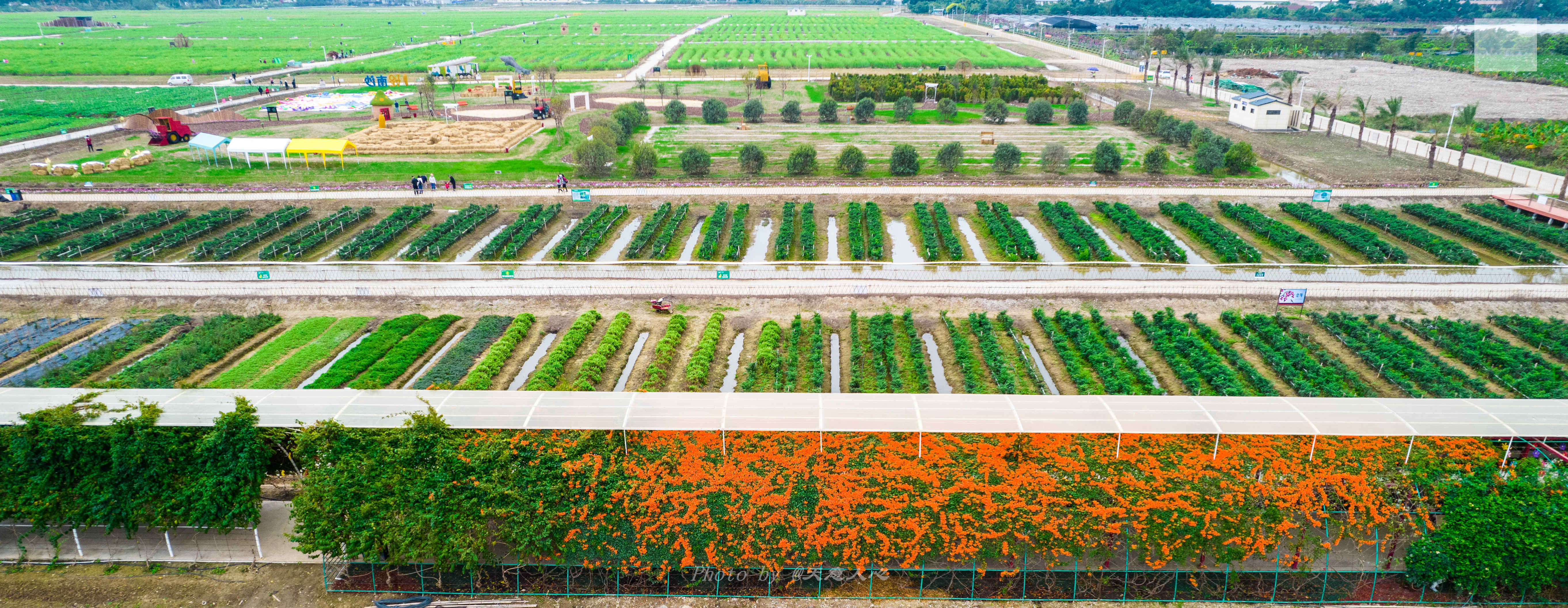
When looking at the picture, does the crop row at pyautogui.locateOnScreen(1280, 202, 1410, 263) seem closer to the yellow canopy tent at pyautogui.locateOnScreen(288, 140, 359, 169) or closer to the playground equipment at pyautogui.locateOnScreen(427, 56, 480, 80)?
the yellow canopy tent at pyautogui.locateOnScreen(288, 140, 359, 169)

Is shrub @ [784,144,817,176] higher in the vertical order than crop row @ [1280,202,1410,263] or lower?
higher

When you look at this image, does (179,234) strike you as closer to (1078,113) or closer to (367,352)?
(367,352)

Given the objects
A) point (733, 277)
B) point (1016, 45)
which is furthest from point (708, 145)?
point (1016, 45)

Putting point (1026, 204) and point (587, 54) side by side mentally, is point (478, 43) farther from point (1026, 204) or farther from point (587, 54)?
point (1026, 204)

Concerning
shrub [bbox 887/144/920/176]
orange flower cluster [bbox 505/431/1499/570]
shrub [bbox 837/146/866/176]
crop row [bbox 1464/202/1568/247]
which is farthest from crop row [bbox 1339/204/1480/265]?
shrub [bbox 837/146/866/176]

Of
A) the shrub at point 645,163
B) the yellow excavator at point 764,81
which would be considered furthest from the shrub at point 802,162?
the yellow excavator at point 764,81

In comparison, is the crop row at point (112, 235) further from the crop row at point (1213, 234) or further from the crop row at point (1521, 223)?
the crop row at point (1521, 223)
